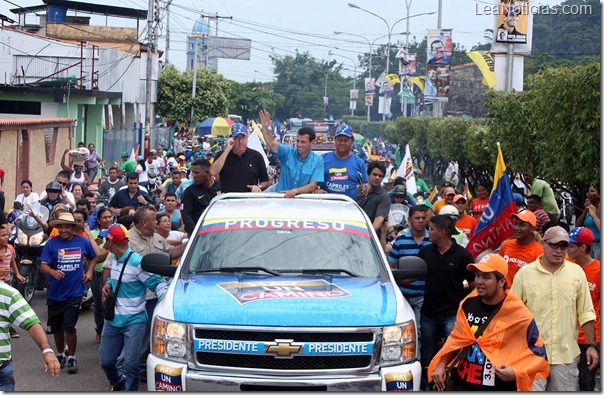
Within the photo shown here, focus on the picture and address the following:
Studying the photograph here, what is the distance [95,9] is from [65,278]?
58.7 meters

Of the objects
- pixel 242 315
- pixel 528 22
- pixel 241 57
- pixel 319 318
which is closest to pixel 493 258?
pixel 319 318

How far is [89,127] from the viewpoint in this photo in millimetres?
41844

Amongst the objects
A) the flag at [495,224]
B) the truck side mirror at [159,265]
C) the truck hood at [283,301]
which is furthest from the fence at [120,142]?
the truck hood at [283,301]

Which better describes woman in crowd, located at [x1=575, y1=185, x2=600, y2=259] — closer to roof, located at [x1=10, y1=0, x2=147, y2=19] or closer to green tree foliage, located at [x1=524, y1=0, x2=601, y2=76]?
roof, located at [x1=10, y1=0, x2=147, y2=19]

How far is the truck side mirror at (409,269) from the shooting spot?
7980 mm

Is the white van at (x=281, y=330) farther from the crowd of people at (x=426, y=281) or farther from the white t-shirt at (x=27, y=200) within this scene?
the white t-shirt at (x=27, y=200)

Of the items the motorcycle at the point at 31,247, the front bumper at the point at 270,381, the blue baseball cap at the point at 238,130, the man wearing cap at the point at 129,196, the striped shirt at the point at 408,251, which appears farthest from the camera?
the man wearing cap at the point at 129,196

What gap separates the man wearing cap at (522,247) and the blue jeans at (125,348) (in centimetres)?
337

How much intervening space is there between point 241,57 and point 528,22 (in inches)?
2829

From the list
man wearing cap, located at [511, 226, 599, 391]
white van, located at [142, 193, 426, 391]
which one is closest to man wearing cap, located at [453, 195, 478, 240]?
man wearing cap, located at [511, 226, 599, 391]

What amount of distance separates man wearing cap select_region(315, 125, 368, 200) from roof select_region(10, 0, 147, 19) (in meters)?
56.1

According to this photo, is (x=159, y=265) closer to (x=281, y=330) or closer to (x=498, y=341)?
(x=281, y=330)

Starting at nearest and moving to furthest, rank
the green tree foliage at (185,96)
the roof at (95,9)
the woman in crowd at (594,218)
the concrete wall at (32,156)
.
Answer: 1. the woman in crowd at (594,218)
2. the concrete wall at (32,156)
3. the green tree foliage at (185,96)
4. the roof at (95,9)

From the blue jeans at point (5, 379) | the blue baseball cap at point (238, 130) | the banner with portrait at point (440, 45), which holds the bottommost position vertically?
the blue jeans at point (5, 379)
